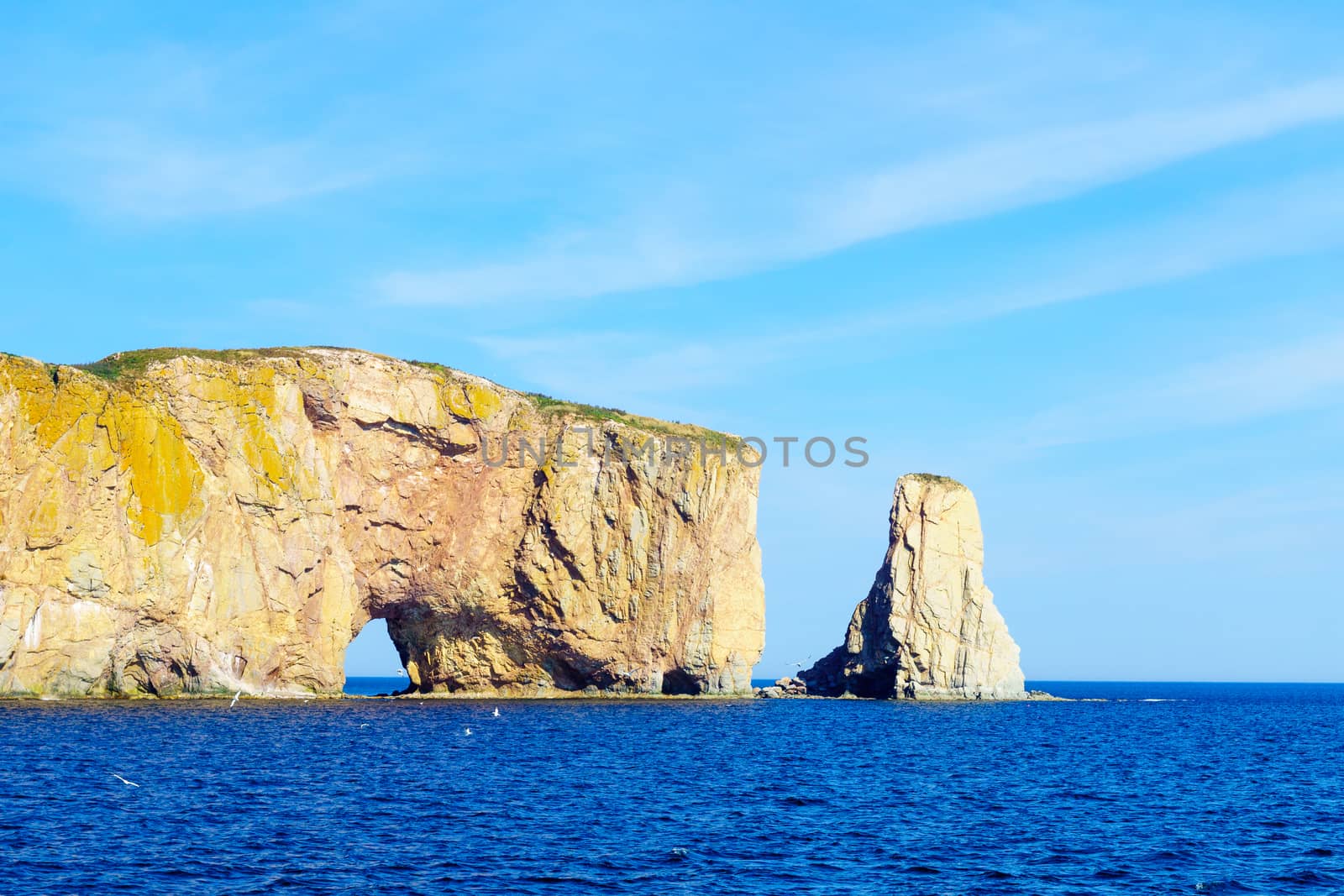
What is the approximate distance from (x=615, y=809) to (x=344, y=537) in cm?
4208

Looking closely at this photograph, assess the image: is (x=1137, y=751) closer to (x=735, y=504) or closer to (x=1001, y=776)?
(x=1001, y=776)

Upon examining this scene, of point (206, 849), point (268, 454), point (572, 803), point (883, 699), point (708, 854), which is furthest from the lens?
point (883, 699)

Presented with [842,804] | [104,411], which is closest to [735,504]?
[104,411]

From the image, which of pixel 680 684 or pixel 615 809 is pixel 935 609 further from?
pixel 615 809

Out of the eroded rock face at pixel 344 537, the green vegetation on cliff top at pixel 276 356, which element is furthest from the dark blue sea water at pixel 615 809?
the green vegetation on cliff top at pixel 276 356

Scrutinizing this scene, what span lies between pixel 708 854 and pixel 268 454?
4698cm

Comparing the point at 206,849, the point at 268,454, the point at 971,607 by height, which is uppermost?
the point at 268,454

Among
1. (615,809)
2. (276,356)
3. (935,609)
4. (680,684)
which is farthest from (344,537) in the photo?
(935,609)

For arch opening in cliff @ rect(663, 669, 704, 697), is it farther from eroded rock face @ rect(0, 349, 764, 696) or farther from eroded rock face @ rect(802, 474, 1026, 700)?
eroded rock face @ rect(802, 474, 1026, 700)

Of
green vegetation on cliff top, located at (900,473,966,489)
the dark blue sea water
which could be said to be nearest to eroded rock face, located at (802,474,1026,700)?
green vegetation on cliff top, located at (900,473,966,489)

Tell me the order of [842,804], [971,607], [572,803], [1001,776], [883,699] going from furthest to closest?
[883,699]
[971,607]
[1001,776]
[842,804]
[572,803]

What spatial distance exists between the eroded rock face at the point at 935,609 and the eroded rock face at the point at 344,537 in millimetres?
14302

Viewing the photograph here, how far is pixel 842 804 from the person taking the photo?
121 feet

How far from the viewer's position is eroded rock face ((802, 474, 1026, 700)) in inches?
3634
